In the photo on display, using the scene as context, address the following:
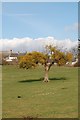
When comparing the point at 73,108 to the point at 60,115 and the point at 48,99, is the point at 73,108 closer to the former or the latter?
the point at 60,115

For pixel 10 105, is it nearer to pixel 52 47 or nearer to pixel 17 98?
pixel 17 98

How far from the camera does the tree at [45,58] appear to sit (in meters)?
53.7

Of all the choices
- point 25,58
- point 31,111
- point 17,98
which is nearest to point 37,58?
point 25,58

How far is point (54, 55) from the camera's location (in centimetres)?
5434

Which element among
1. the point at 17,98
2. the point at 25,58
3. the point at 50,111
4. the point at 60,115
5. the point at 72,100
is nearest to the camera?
the point at 60,115

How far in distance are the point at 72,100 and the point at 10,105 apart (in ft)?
20.5

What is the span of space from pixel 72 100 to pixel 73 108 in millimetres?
4690

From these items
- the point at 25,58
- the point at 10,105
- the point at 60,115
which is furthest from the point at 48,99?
the point at 25,58

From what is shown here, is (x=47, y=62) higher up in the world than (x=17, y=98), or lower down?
higher up

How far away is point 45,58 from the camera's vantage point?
5481 cm

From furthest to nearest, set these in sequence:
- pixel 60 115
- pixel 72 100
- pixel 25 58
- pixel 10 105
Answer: pixel 25 58 → pixel 72 100 → pixel 10 105 → pixel 60 115

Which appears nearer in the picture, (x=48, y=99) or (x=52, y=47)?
(x=48, y=99)

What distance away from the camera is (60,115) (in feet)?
74.5

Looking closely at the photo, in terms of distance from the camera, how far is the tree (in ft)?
176
